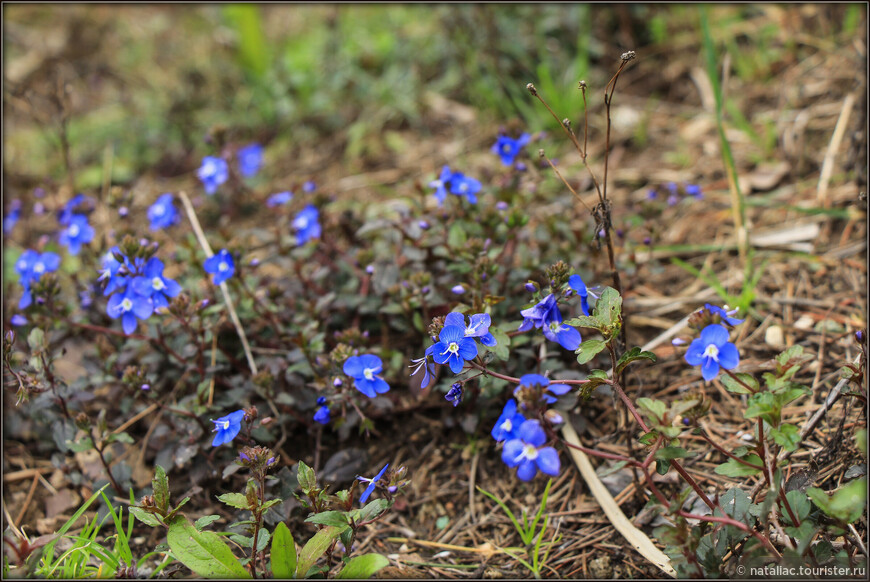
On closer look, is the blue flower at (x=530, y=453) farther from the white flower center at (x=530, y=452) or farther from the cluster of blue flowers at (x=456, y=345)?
the cluster of blue flowers at (x=456, y=345)

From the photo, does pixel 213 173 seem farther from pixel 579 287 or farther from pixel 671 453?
pixel 671 453

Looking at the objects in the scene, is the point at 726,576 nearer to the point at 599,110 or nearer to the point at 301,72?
the point at 599,110

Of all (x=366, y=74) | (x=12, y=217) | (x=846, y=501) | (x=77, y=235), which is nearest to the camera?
(x=846, y=501)

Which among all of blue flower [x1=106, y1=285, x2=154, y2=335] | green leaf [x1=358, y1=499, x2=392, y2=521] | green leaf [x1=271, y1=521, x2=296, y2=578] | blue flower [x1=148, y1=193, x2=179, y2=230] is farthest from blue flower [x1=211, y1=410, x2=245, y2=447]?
blue flower [x1=148, y1=193, x2=179, y2=230]

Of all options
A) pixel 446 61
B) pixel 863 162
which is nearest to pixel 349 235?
pixel 446 61

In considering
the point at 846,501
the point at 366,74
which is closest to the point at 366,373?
the point at 846,501
